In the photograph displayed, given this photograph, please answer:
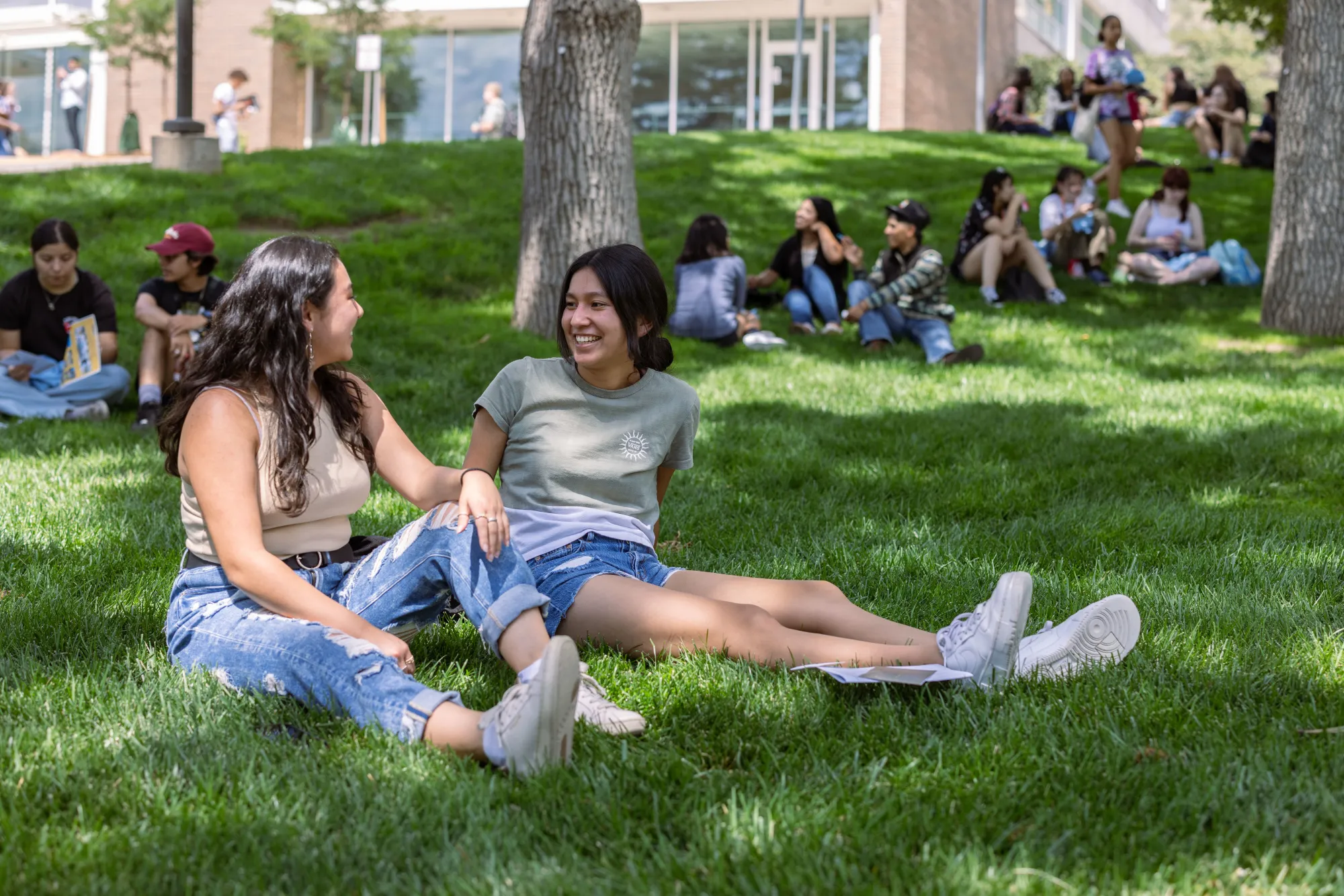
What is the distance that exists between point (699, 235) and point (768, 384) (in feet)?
7.19

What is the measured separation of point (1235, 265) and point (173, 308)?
9.86 meters

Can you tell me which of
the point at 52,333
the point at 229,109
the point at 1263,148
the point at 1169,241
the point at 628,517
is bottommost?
the point at 628,517

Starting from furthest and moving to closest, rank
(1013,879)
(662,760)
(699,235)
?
(699,235) → (662,760) → (1013,879)

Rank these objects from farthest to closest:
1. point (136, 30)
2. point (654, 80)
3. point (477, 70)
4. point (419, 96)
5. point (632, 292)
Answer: point (419, 96)
point (477, 70)
point (654, 80)
point (136, 30)
point (632, 292)

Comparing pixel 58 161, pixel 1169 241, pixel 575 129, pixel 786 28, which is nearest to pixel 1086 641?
pixel 575 129

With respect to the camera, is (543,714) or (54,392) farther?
(54,392)

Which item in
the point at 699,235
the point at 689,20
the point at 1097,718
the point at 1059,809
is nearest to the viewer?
the point at 1059,809

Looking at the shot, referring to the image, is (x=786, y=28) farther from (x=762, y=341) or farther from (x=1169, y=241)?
(x=762, y=341)

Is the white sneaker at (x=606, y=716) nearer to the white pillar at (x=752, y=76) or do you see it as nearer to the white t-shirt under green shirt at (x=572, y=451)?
the white t-shirt under green shirt at (x=572, y=451)

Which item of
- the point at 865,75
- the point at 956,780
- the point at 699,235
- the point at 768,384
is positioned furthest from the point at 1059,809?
the point at 865,75

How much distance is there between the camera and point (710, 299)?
32.7 feet

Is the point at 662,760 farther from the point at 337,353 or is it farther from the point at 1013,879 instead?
the point at 337,353

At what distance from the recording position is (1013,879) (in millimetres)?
2199

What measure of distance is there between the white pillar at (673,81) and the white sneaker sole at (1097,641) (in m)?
29.7
